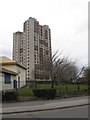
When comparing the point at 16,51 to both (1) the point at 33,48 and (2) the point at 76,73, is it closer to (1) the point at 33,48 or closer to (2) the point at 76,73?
(1) the point at 33,48

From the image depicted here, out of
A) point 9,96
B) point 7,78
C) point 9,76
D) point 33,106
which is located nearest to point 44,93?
point 9,96

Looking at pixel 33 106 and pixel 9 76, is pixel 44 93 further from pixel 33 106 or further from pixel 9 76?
pixel 9 76

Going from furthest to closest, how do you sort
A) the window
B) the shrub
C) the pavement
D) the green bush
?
the window
the green bush
the shrub
the pavement

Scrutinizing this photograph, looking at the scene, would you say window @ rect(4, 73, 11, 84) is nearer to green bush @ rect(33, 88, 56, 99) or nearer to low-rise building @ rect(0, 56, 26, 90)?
low-rise building @ rect(0, 56, 26, 90)

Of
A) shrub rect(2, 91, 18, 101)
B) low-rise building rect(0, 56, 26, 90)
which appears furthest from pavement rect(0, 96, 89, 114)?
low-rise building rect(0, 56, 26, 90)

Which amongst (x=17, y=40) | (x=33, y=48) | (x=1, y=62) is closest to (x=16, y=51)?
(x=17, y=40)

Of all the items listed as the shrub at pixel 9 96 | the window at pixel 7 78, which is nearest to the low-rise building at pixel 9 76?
the window at pixel 7 78

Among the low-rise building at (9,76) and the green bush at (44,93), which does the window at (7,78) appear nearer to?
the low-rise building at (9,76)

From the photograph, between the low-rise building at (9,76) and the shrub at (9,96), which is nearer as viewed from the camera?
the shrub at (9,96)

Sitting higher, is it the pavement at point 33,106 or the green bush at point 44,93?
the green bush at point 44,93

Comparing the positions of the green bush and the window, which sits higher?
the window

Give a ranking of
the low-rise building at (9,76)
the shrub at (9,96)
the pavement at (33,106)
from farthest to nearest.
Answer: the low-rise building at (9,76), the shrub at (9,96), the pavement at (33,106)

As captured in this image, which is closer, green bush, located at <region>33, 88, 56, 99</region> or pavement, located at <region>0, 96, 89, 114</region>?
pavement, located at <region>0, 96, 89, 114</region>

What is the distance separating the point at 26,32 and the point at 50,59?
89300 mm
